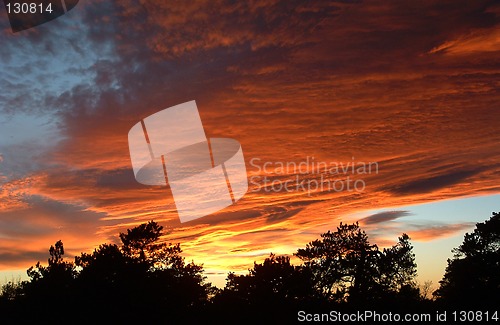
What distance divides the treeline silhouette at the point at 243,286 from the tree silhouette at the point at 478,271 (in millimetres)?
109

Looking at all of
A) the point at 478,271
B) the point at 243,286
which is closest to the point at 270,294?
the point at 243,286

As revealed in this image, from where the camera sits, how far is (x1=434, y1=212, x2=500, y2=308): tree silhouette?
43.1 m

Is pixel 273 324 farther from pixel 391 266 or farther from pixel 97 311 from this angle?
pixel 391 266

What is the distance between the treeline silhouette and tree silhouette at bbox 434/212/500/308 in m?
0.11

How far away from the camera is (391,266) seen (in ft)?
181

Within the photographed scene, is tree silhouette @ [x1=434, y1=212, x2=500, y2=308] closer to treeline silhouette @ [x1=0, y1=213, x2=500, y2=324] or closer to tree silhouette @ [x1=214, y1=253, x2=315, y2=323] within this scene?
treeline silhouette @ [x1=0, y1=213, x2=500, y2=324]

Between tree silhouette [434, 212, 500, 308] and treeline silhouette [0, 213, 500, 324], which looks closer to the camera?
treeline silhouette [0, 213, 500, 324]

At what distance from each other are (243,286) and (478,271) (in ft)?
76.9

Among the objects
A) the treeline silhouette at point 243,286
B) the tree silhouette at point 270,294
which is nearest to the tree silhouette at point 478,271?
the treeline silhouette at point 243,286

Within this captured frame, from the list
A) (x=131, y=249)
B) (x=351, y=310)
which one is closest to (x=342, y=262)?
(x=351, y=310)

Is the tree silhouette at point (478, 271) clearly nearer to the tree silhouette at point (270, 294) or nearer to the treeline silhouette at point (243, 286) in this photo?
the treeline silhouette at point (243, 286)

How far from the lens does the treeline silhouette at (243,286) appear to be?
118 ft

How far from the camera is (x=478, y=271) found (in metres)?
48.1

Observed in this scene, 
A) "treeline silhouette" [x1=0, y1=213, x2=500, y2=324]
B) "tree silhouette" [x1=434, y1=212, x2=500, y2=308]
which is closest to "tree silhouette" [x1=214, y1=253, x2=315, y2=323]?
"treeline silhouette" [x1=0, y1=213, x2=500, y2=324]
